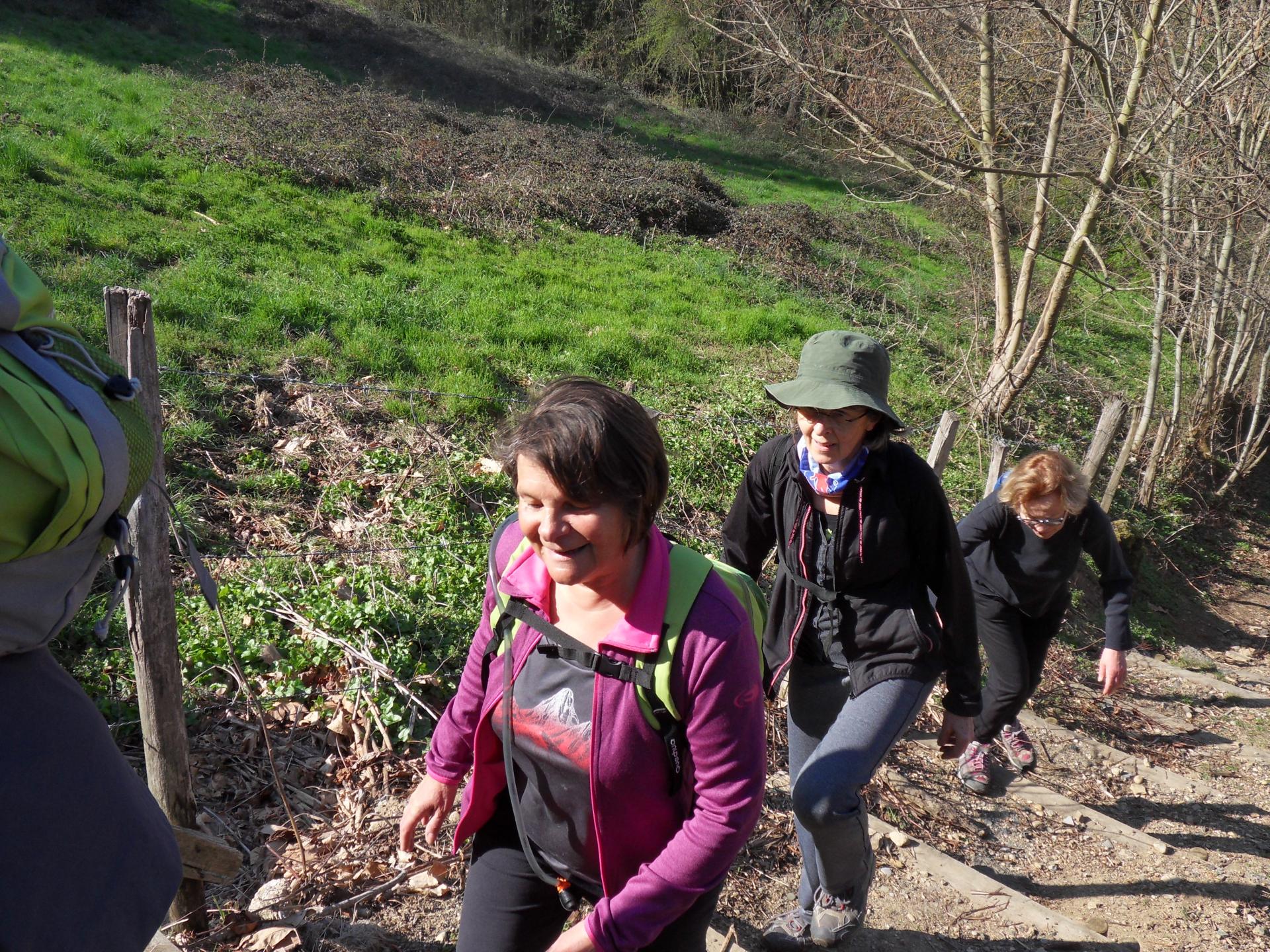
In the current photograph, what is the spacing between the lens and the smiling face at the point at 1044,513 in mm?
3953

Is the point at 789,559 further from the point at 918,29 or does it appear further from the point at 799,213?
the point at 799,213

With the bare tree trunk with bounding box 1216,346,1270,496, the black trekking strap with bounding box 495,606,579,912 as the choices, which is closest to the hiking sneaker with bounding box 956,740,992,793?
the black trekking strap with bounding box 495,606,579,912

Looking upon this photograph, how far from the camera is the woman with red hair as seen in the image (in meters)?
3.97

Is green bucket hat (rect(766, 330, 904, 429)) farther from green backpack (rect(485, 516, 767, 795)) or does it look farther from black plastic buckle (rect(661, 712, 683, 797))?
black plastic buckle (rect(661, 712, 683, 797))

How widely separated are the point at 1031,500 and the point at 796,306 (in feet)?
24.7

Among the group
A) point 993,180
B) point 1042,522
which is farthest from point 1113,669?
point 993,180

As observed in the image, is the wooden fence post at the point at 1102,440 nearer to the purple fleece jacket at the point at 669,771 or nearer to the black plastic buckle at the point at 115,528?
the purple fleece jacket at the point at 669,771

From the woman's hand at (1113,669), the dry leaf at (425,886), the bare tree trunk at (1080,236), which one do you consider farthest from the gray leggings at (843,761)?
the bare tree trunk at (1080,236)

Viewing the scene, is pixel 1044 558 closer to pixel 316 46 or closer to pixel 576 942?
pixel 576 942

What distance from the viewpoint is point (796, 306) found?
11188 mm

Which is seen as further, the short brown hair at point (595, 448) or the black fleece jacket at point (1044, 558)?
the black fleece jacket at point (1044, 558)

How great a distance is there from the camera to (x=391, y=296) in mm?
8062

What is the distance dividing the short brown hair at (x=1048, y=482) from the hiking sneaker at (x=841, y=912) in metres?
1.81

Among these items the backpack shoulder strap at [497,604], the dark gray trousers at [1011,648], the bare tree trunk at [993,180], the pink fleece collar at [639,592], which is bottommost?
the dark gray trousers at [1011,648]
